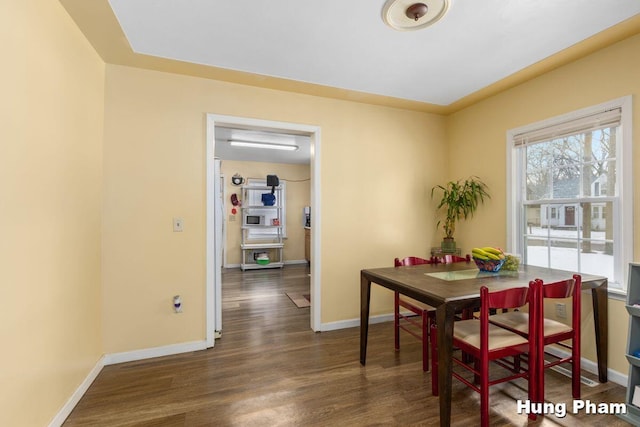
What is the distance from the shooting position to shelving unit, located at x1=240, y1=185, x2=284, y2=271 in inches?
257

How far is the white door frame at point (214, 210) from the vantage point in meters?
2.66

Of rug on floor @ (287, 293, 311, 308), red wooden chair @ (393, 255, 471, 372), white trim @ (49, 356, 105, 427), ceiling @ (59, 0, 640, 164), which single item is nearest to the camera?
white trim @ (49, 356, 105, 427)

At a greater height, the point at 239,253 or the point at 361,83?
the point at 361,83

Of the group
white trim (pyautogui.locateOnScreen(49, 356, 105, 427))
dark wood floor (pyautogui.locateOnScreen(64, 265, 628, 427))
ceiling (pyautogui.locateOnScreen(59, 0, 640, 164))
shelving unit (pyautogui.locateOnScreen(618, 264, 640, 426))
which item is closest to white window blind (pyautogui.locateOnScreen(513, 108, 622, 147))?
ceiling (pyautogui.locateOnScreen(59, 0, 640, 164))

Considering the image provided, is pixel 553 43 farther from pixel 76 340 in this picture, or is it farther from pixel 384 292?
pixel 76 340

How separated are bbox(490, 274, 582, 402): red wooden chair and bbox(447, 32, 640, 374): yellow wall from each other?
1.79ft

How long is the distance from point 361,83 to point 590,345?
117 inches

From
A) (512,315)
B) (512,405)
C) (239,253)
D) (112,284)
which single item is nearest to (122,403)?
(112,284)

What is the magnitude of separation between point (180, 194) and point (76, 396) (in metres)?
1.61

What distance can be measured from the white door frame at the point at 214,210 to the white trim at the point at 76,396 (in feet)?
2.70

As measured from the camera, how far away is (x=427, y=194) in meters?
3.61

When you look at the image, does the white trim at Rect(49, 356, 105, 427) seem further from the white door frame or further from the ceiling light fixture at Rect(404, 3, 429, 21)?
the ceiling light fixture at Rect(404, 3, 429, 21)

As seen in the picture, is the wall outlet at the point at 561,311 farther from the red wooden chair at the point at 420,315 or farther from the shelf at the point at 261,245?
the shelf at the point at 261,245

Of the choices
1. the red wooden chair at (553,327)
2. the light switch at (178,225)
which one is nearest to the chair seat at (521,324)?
the red wooden chair at (553,327)
